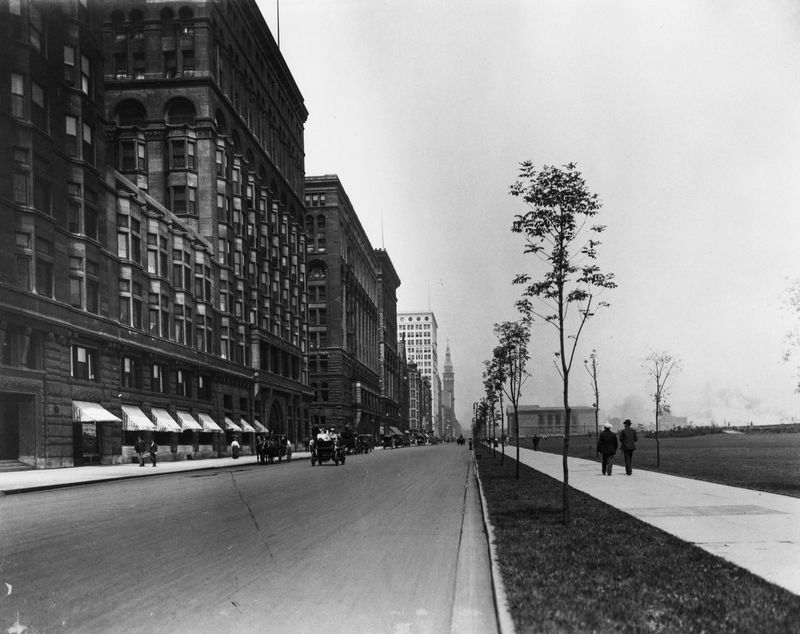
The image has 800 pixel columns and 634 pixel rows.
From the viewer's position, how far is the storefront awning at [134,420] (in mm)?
45094

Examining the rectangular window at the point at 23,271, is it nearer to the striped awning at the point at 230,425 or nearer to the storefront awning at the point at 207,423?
the storefront awning at the point at 207,423

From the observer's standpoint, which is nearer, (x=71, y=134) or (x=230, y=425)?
(x=71, y=134)

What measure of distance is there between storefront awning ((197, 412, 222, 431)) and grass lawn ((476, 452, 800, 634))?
47.8 metres

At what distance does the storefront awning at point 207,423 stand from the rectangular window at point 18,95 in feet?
90.1

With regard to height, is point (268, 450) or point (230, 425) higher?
point (230, 425)

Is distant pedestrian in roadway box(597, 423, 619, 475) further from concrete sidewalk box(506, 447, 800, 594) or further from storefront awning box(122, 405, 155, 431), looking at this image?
storefront awning box(122, 405, 155, 431)

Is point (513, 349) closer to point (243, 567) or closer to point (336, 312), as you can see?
point (243, 567)

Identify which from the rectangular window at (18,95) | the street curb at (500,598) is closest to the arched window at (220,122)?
the rectangular window at (18,95)

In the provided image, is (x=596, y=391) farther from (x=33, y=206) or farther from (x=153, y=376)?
(x=33, y=206)

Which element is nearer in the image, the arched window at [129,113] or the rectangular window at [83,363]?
the rectangular window at [83,363]

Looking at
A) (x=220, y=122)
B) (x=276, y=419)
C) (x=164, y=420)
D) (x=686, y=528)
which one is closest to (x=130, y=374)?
(x=164, y=420)

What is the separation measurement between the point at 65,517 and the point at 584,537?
1021cm

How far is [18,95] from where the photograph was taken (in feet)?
117

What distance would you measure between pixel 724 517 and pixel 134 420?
38.3m
